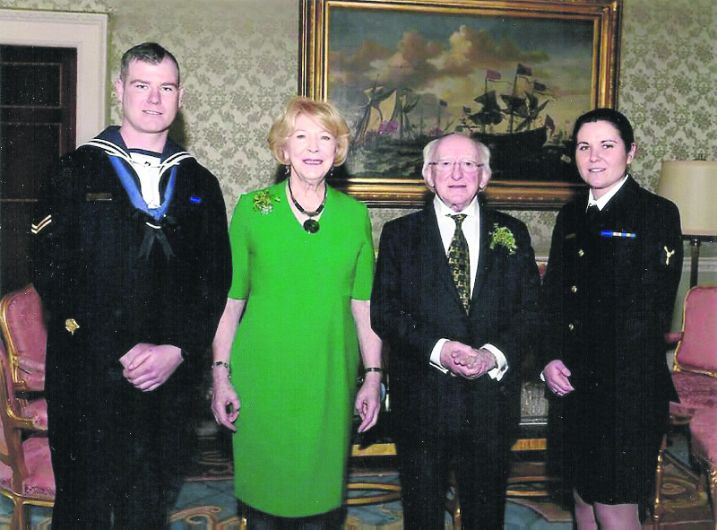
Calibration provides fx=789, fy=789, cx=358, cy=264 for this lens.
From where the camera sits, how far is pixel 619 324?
244 centimetres

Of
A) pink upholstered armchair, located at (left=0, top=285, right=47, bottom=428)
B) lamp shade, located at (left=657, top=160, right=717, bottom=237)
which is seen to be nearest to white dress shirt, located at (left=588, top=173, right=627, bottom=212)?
pink upholstered armchair, located at (left=0, top=285, right=47, bottom=428)

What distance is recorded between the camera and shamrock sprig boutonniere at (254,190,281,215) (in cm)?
247

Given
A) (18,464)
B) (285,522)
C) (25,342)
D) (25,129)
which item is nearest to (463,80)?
(25,129)

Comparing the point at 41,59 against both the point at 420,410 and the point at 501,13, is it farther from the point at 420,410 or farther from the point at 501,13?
the point at 420,410

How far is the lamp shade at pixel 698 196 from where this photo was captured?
4605 mm

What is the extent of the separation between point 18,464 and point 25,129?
8.86ft

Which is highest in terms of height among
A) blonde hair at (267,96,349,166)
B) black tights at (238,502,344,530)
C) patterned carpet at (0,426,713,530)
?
blonde hair at (267,96,349,166)

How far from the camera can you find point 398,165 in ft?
16.6

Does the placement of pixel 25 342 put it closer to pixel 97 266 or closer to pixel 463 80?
pixel 97 266

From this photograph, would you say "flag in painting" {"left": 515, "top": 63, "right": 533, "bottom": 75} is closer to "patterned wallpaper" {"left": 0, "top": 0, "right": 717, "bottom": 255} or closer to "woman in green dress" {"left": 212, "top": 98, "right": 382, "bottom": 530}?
"patterned wallpaper" {"left": 0, "top": 0, "right": 717, "bottom": 255}

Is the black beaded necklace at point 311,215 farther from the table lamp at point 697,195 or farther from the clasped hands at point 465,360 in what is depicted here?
the table lamp at point 697,195

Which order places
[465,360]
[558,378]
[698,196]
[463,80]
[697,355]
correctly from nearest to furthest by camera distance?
[465,360], [558,378], [697,355], [698,196], [463,80]

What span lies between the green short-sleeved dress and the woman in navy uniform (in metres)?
0.77

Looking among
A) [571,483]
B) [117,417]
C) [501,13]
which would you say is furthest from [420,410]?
[501,13]
